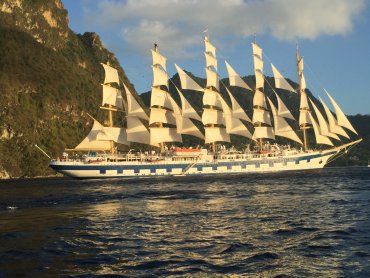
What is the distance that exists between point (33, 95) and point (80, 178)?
10660 centimetres

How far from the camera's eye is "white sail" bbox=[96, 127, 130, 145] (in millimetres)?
96188

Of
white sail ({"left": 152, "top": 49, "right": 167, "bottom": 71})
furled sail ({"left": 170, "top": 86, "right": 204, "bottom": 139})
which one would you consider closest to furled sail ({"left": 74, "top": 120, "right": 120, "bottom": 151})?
furled sail ({"left": 170, "top": 86, "right": 204, "bottom": 139})

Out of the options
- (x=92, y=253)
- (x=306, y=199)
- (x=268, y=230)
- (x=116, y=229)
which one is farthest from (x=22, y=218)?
(x=306, y=199)

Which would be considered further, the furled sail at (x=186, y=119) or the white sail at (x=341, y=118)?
the furled sail at (x=186, y=119)

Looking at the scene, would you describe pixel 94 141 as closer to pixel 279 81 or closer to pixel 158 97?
pixel 158 97

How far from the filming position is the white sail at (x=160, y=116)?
328 ft

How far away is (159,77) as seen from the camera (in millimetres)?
102562

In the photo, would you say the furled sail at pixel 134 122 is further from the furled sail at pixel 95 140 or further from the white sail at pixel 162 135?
the furled sail at pixel 95 140

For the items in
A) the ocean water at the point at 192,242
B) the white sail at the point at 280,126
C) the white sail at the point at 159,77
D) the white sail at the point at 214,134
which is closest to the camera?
the ocean water at the point at 192,242

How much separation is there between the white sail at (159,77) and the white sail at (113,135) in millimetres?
14188

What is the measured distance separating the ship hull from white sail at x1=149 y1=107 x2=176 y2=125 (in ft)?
48.4

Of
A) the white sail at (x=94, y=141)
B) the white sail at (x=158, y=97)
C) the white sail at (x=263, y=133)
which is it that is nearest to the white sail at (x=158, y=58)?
the white sail at (x=158, y=97)

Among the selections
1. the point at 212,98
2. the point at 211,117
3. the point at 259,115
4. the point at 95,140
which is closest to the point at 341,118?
the point at 259,115

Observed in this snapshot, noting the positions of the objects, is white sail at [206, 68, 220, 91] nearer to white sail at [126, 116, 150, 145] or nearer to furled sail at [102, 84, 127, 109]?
white sail at [126, 116, 150, 145]
